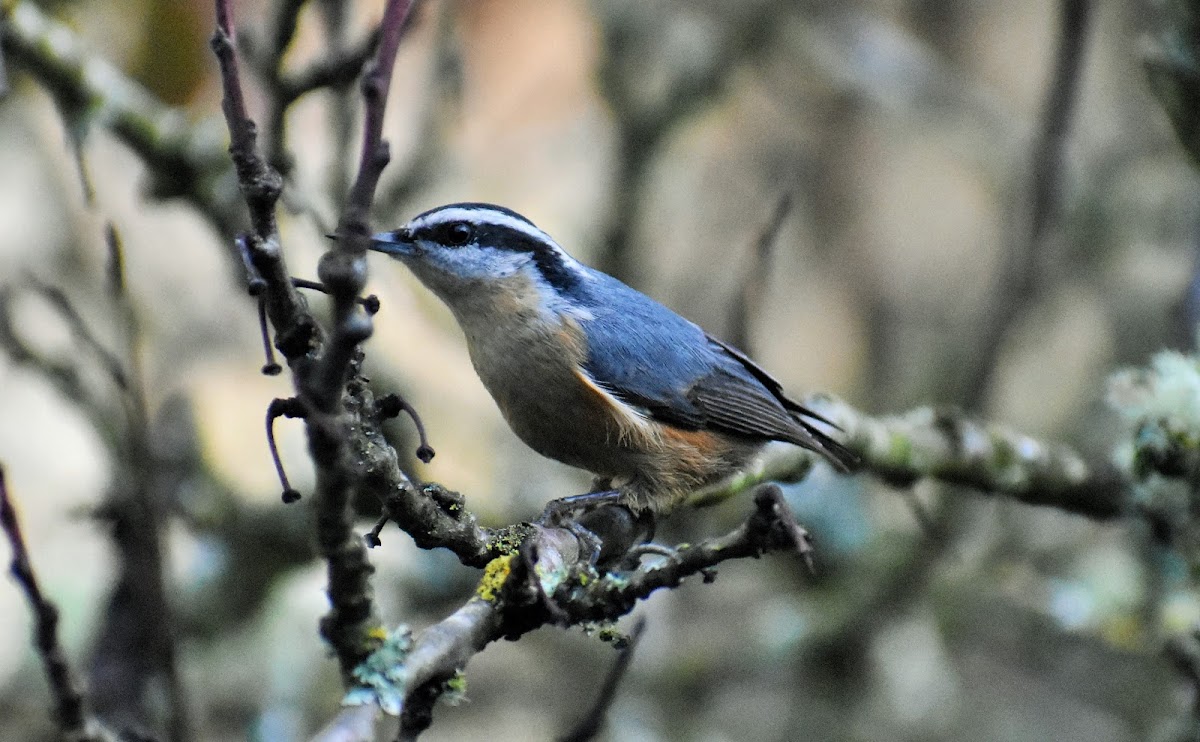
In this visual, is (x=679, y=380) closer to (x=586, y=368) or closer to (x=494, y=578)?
(x=586, y=368)

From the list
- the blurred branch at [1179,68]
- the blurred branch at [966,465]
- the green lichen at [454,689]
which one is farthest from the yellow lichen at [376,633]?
the blurred branch at [1179,68]

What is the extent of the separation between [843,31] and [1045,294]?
6.47 feet

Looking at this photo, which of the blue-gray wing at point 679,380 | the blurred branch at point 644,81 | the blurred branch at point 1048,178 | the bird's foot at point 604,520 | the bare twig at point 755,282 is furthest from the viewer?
the blurred branch at point 644,81

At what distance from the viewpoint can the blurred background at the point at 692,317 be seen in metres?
4.41

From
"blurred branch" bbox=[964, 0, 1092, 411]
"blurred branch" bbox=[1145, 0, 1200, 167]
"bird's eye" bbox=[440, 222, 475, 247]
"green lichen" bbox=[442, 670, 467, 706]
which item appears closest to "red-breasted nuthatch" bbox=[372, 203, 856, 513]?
"bird's eye" bbox=[440, 222, 475, 247]

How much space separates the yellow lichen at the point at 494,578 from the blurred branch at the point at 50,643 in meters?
0.62

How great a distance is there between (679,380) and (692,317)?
3.53 meters

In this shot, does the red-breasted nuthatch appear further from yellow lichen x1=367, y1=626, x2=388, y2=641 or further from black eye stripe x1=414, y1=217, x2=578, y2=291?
yellow lichen x1=367, y1=626, x2=388, y2=641

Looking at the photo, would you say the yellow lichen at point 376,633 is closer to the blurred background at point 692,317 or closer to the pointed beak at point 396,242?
the blurred background at point 692,317

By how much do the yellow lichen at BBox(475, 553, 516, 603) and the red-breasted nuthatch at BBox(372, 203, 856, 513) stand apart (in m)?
1.45

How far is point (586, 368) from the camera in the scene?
3.62 metres

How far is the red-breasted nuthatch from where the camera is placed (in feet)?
11.5

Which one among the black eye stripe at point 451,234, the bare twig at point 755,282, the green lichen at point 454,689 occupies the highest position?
the bare twig at point 755,282

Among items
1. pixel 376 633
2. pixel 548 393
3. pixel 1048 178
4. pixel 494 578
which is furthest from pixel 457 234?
pixel 1048 178
